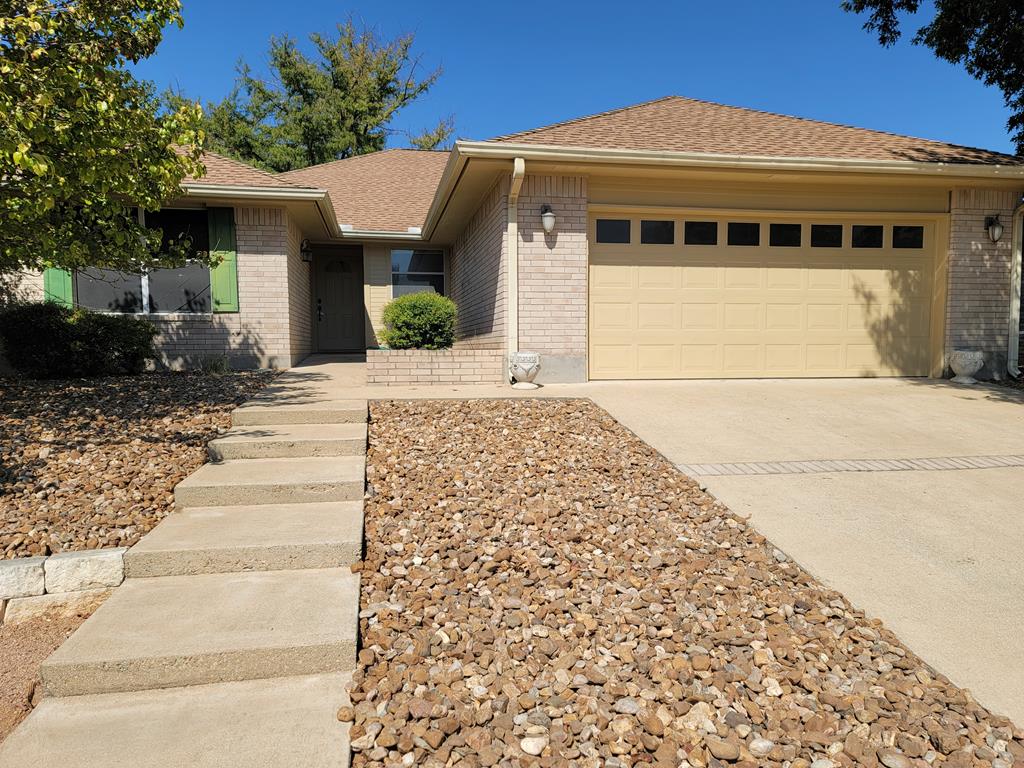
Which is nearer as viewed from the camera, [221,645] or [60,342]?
[221,645]

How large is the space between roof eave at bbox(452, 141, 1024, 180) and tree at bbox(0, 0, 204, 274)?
3199 mm

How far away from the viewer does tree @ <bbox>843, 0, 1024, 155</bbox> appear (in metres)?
9.85

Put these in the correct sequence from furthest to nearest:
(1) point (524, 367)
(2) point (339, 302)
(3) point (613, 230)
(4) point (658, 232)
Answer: (2) point (339, 302)
(4) point (658, 232)
(3) point (613, 230)
(1) point (524, 367)

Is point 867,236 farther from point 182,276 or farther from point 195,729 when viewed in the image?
point 182,276

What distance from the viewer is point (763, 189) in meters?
8.05

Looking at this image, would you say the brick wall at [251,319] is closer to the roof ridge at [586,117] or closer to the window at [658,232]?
the roof ridge at [586,117]

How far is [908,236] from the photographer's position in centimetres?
847

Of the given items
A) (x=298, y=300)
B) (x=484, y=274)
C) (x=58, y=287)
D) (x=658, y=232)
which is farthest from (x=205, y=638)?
(x=298, y=300)

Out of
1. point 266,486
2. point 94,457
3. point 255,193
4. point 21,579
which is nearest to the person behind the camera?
point 21,579

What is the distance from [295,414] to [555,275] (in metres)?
3.84

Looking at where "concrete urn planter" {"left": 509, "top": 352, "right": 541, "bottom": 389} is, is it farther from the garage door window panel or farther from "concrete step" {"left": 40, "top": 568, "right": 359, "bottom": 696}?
"concrete step" {"left": 40, "top": 568, "right": 359, "bottom": 696}

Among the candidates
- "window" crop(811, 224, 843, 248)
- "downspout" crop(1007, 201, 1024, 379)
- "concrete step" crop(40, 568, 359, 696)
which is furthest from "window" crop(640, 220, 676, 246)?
"concrete step" crop(40, 568, 359, 696)

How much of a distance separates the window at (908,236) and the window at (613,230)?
152 inches

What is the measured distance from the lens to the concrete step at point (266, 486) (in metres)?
3.55
